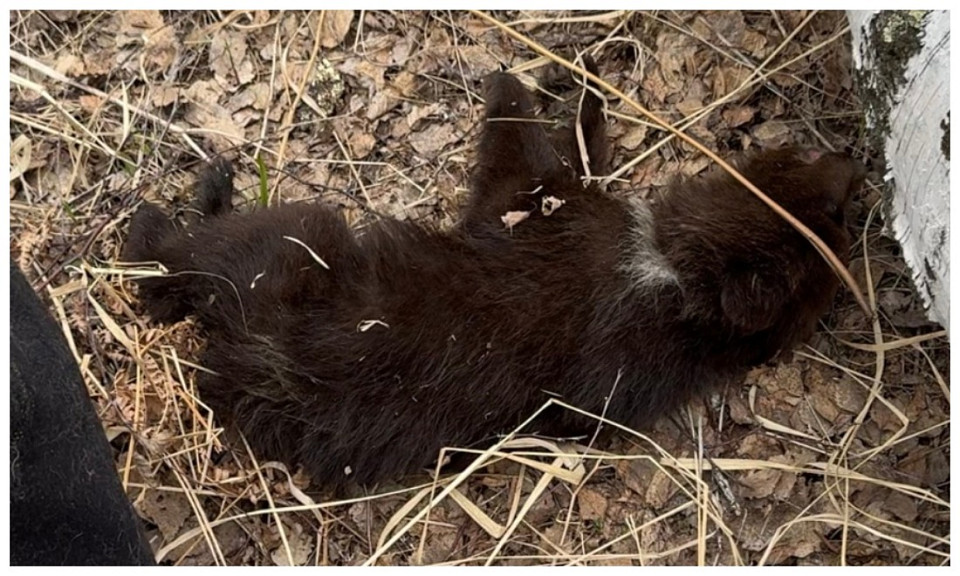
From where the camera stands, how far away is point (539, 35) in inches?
161

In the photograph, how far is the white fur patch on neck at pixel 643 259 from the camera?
3518 millimetres

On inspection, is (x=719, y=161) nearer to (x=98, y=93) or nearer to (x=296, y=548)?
(x=296, y=548)

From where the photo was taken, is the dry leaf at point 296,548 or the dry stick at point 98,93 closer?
the dry leaf at point 296,548

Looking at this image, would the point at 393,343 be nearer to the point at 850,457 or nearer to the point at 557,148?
the point at 557,148

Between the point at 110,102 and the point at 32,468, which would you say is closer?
the point at 32,468

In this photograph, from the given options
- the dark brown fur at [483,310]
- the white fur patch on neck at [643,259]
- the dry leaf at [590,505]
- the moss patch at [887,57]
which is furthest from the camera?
the dry leaf at [590,505]

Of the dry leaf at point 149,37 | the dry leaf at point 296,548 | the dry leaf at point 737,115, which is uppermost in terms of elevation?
the dry leaf at point 149,37

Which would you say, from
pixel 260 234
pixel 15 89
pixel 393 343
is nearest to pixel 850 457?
pixel 393 343

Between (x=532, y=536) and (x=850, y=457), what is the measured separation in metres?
1.36

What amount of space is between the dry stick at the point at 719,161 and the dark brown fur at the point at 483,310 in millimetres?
41

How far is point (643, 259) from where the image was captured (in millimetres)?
3570

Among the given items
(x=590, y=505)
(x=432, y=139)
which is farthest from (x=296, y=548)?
(x=432, y=139)

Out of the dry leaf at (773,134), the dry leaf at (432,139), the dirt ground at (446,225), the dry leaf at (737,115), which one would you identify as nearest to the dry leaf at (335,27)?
the dirt ground at (446,225)

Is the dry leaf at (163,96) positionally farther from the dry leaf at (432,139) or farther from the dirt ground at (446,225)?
the dry leaf at (432,139)
